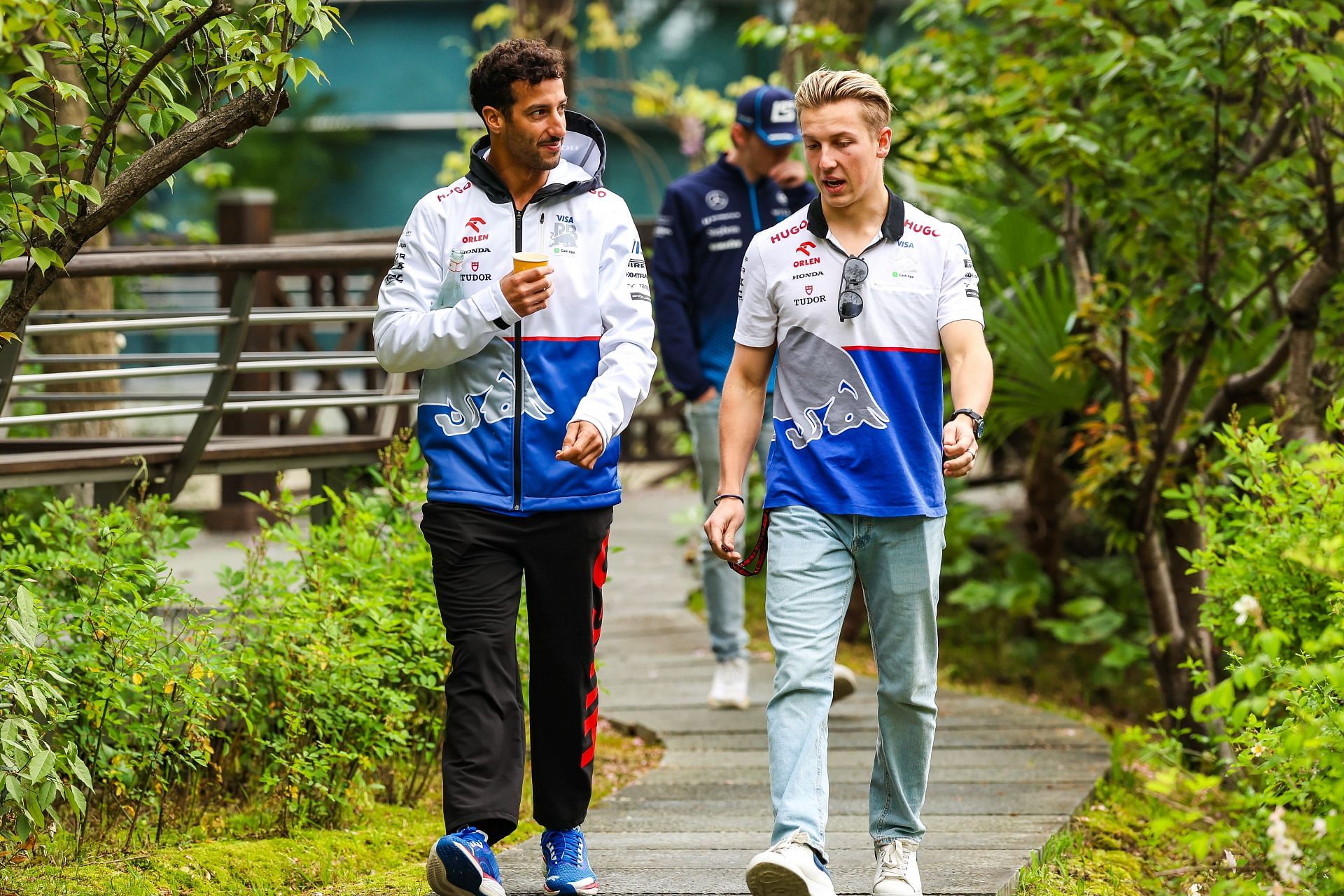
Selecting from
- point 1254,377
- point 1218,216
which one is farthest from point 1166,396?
point 1218,216

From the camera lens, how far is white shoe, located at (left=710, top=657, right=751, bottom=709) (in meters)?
5.84

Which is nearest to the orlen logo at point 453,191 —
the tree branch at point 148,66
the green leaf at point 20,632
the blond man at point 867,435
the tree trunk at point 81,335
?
the tree branch at point 148,66

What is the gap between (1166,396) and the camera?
584 centimetres

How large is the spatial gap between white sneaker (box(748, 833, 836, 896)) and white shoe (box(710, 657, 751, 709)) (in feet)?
9.09

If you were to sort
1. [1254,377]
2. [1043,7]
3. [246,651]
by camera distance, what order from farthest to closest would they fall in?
1. [1254,377]
2. [1043,7]
3. [246,651]

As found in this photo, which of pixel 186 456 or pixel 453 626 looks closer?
pixel 453 626

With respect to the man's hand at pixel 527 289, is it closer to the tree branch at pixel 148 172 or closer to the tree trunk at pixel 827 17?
the tree branch at pixel 148 172

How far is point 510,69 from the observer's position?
137 inches

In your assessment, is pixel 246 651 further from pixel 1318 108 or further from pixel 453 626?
pixel 1318 108

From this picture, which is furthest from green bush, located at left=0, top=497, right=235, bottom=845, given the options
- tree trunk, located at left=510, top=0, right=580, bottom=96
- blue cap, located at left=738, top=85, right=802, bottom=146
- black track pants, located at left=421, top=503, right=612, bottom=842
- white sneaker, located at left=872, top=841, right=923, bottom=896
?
tree trunk, located at left=510, top=0, right=580, bottom=96

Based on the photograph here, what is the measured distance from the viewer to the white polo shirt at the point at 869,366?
11.0ft

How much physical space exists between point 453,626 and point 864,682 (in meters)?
3.53

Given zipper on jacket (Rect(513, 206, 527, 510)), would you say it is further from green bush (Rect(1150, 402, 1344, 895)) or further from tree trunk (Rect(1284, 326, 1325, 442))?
tree trunk (Rect(1284, 326, 1325, 442))

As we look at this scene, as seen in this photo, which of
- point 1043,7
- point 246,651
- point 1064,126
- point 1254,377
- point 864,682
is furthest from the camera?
point 864,682
